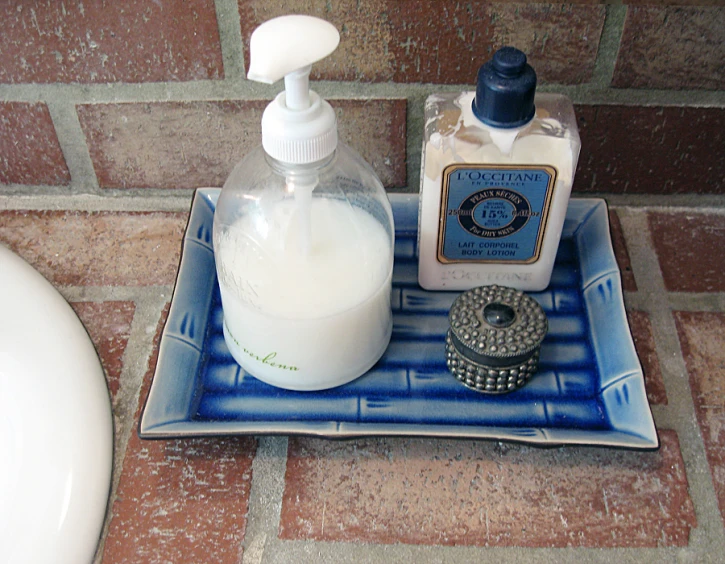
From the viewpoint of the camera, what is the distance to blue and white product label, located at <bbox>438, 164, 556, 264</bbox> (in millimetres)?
451

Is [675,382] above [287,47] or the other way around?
the other way around

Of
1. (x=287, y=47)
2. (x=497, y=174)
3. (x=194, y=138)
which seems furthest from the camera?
(x=194, y=138)

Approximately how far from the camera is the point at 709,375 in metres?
0.47

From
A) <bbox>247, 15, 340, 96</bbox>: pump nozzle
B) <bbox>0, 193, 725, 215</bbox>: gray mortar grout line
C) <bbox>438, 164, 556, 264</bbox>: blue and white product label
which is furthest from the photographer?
<bbox>0, 193, 725, 215</bbox>: gray mortar grout line

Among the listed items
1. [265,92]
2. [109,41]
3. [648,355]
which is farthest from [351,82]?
[648,355]

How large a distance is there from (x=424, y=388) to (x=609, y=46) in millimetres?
251

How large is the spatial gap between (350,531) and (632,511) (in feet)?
0.50

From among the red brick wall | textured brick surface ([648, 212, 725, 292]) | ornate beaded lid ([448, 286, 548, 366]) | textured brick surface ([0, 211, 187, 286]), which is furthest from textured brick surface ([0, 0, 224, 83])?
textured brick surface ([648, 212, 725, 292])

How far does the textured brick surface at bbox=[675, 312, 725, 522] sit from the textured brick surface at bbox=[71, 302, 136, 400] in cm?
35

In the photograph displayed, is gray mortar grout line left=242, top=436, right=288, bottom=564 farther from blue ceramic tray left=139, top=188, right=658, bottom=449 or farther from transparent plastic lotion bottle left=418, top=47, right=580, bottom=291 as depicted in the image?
transparent plastic lotion bottle left=418, top=47, right=580, bottom=291

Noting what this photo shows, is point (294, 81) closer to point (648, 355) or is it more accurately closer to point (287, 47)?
point (287, 47)

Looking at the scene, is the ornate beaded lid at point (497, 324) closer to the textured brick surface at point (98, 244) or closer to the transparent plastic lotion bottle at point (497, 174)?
the transparent plastic lotion bottle at point (497, 174)

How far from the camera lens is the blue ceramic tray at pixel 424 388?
0.42 meters

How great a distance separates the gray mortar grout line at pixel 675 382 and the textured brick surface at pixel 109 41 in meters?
0.32
